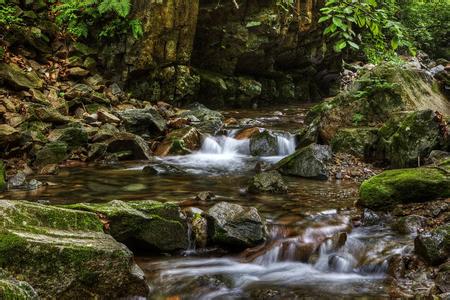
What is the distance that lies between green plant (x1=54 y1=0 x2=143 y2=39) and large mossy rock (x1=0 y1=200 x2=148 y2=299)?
1018 cm

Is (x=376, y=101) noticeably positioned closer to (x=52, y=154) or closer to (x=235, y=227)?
(x=235, y=227)

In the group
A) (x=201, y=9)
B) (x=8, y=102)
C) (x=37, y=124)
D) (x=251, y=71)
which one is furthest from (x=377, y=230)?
(x=251, y=71)

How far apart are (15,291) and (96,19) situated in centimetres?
1301

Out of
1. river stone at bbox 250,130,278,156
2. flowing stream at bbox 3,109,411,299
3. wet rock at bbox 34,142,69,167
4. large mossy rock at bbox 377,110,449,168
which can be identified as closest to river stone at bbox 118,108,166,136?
wet rock at bbox 34,142,69,167

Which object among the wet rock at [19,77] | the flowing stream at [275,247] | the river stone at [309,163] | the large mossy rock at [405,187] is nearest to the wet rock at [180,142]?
the flowing stream at [275,247]

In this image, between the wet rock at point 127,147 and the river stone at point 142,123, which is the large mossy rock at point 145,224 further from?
the river stone at point 142,123

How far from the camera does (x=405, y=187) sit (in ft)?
18.5

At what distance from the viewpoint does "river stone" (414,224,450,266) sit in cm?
411

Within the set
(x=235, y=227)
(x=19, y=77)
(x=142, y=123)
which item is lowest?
(x=235, y=227)

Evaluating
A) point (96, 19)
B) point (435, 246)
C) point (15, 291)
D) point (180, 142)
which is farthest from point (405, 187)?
point (96, 19)

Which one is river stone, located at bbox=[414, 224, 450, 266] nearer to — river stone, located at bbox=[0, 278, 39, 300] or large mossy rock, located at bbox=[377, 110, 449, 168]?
river stone, located at bbox=[0, 278, 39, 300]

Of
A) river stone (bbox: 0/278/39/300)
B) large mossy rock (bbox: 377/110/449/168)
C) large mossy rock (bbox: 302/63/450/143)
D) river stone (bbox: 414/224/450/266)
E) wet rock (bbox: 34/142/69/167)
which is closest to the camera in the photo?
river stone (bbox: 0/278/39/300)

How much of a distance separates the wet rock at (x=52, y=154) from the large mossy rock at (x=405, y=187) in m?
6.16

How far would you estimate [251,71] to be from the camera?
62.0 feet
